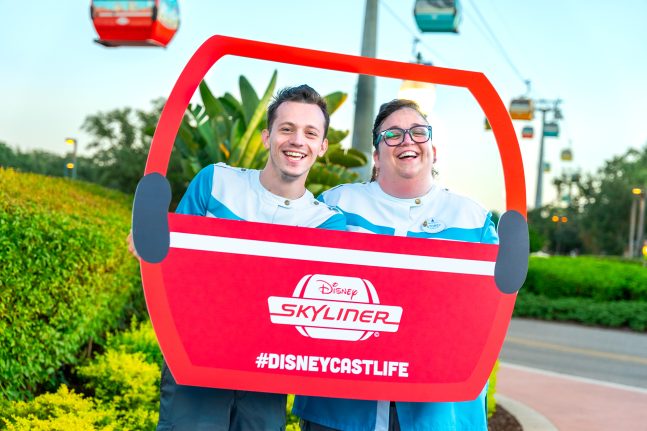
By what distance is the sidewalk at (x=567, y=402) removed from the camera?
22.9 ft

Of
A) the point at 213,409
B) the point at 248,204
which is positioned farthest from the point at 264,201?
the point at 213,409

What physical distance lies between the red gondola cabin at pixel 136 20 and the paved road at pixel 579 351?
20.4ft

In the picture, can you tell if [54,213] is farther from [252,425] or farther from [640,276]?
[640,276]

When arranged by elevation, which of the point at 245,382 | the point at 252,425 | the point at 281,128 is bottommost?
the point at 252,425

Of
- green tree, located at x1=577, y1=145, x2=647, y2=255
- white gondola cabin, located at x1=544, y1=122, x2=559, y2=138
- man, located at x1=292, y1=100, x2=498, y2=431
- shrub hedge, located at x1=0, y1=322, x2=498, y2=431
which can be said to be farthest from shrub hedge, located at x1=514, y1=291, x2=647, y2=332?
green tree, located at x1=577, y1=145, x2=647, y2=255

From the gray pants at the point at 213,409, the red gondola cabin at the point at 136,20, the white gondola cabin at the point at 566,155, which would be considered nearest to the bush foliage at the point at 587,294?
the red gondola cabin at the point at 136,20

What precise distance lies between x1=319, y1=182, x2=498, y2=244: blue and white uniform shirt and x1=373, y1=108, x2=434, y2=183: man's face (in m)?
0.09

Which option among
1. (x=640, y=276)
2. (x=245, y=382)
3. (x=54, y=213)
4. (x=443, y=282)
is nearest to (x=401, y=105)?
(x=443, y=282)

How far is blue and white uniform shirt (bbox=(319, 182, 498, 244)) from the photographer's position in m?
2.51

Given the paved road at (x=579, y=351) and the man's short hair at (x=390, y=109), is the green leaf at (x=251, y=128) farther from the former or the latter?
the paved road at (x=579, y=351)

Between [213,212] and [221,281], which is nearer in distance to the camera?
[221,281]

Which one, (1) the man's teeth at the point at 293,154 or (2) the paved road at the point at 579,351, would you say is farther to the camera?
(2) the paved road at the point at 579,351

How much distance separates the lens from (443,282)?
230 centimetres

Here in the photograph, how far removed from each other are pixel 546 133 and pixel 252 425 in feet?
105
